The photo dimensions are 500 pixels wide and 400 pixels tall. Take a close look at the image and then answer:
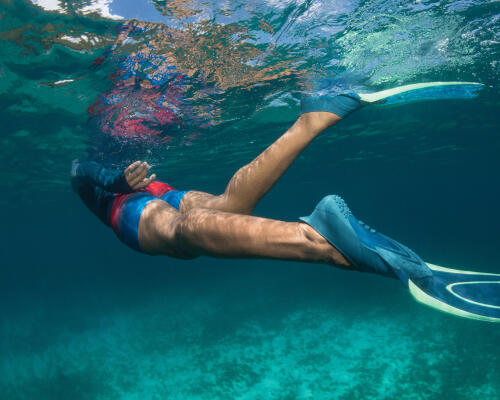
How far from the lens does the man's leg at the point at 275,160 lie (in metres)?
3.47

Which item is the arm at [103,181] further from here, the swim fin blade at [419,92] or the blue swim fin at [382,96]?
the swim fin blade at [419,92]

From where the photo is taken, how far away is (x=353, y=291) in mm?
21719

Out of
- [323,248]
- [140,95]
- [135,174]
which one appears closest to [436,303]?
[323,248]

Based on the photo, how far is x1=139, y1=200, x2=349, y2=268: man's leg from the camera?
7.54ft

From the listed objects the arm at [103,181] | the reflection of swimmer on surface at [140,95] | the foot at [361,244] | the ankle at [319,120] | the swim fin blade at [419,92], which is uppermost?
the reflection of swimmer on surface at [140,95]

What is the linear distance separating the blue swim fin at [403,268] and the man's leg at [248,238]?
11 centimetres

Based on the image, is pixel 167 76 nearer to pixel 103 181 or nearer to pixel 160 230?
pixel 103 181

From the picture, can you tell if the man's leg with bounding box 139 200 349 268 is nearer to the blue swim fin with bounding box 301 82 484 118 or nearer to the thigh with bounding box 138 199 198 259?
the thigh with bounding box 138 199 198 259

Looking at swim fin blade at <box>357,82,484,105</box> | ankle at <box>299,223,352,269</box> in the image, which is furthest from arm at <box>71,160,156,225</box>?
swim fin blade at <box>357,82,484,105</box>

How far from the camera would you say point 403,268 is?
94.3 inches

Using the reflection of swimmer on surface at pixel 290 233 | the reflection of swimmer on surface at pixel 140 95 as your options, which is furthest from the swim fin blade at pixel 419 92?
the reflection of swimmer on surface at pixel 140 95

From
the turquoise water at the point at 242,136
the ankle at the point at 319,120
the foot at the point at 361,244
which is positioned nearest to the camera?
the foot at the point at 361,244

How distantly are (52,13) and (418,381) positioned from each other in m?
15.3

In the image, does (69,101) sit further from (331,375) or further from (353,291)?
(353,291)
